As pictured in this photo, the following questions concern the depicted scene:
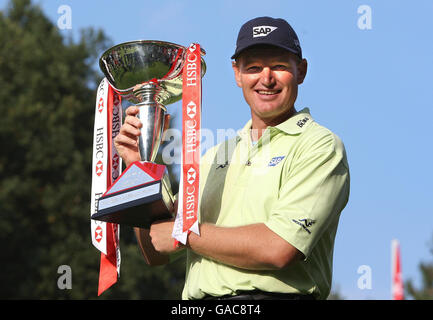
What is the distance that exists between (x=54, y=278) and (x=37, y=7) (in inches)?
343

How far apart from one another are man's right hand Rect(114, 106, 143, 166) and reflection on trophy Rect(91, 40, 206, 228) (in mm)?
35

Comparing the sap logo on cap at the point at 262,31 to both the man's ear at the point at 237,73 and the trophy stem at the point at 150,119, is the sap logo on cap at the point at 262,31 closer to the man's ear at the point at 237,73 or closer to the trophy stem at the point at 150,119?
the man's ear at the point at 237,73

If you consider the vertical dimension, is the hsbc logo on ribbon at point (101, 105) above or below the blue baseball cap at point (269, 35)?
below

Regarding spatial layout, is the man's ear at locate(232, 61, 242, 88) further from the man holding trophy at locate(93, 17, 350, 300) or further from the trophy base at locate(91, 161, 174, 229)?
the trophy base at locate(91, 161, 174, 229)

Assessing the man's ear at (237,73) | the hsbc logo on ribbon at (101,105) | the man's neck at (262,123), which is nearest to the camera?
the man's neck at (262,123)

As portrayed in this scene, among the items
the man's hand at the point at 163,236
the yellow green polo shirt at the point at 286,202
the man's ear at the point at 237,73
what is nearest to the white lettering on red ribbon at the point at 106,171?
the man's hand at the point at 163,236

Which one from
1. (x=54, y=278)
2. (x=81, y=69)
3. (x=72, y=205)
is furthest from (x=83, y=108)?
(x=54, y=278)

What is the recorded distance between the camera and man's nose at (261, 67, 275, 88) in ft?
9.95

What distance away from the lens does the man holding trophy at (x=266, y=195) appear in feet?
8.84

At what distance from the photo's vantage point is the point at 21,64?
59.6 feet

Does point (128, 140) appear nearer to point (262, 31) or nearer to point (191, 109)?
point (191, 109)

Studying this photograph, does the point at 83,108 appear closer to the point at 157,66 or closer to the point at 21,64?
the point at 21,64

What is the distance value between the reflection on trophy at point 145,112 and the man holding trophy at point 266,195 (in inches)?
2.6

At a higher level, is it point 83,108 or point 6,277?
point 83,108
